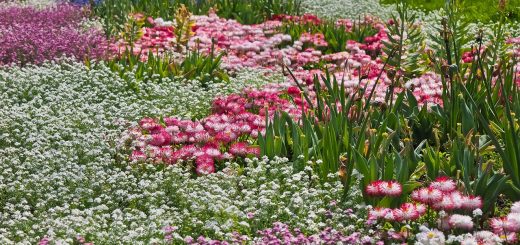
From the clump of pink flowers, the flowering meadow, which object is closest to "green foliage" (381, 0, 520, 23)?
the flowering meadow

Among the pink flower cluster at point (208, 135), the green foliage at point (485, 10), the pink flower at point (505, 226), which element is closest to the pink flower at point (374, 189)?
the pink flower at point (505, 226)

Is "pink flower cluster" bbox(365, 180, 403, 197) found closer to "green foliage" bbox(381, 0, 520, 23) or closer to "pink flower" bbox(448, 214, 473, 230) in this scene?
"pink flower" bbox(448, 214, 473, 230)

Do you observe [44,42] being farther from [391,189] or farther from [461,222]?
[461,222]

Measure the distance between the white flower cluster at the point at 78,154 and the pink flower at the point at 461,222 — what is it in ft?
4.75

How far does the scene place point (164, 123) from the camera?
628 cm

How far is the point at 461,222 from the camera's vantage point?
11.6 feet

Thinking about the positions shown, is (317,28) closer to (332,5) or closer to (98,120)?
(332,5)

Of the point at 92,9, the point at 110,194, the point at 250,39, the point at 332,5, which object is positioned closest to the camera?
the point at 110,194

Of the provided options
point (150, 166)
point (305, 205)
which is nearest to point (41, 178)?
point (150, 166)

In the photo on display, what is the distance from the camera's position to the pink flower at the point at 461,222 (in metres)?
3.52

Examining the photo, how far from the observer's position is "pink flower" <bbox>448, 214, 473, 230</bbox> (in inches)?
139

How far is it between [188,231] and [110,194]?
36.6 inches

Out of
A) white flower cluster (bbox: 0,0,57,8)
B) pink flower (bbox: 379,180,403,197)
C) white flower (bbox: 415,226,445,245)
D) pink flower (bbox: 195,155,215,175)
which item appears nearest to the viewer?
white flower (bbox: 415,226,445,245)

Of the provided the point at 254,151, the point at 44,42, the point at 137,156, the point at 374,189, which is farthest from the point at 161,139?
the point at 44,42
